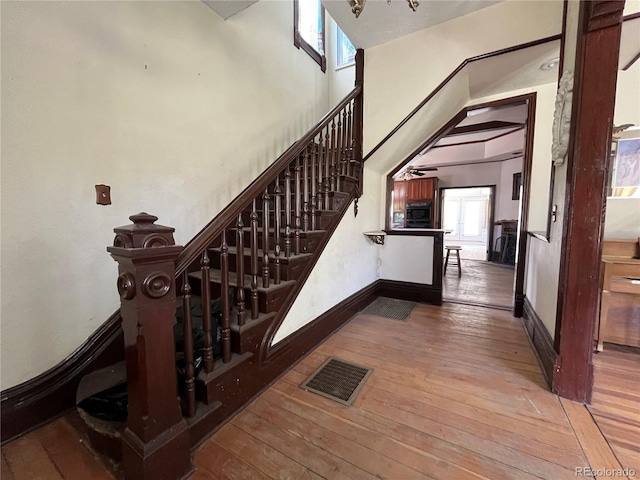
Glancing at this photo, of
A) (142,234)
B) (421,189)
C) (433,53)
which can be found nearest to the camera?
(142,234)

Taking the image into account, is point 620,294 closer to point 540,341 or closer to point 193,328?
point 540,341

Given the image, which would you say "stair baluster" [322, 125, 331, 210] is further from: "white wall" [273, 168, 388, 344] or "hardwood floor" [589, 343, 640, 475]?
"hardwood floor" [589, 343, 640, 475]

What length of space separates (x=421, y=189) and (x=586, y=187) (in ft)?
19.4

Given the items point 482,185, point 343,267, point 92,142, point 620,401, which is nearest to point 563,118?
point 620,401

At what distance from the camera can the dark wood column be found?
1363mm

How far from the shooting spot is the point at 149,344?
1.01m

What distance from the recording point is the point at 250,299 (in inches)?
66.7

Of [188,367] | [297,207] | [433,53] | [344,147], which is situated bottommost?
[188,367]

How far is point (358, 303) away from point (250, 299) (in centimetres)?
155

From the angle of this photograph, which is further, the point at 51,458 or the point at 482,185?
the point at 482,185

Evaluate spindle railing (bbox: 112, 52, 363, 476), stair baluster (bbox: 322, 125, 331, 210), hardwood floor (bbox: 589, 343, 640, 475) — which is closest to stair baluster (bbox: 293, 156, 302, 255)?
spindle railing (bbox: 112, 52, 363, 476)

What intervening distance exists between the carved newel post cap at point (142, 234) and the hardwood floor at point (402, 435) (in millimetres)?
1001

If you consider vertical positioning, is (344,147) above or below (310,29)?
below

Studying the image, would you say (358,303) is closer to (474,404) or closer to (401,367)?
(401,367)
